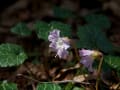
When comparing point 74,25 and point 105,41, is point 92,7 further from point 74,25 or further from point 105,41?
point 105,41

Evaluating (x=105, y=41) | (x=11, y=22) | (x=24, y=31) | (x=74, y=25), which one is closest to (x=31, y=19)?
(x=11, y=22)

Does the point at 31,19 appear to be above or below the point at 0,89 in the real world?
above

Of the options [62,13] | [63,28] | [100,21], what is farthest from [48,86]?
[62,13]

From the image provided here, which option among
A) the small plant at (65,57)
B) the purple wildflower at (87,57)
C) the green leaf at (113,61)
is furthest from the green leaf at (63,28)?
the purple wildflower at (87,57)

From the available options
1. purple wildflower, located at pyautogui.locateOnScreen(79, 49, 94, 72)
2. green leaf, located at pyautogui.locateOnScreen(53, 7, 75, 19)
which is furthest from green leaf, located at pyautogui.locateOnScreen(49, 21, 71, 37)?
green leaf, located at pyautogui.locateOnScreen(53, 7, 75, 19)

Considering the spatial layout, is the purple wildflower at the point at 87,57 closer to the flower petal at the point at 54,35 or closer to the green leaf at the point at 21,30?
the flower petal at the point at 54,35
